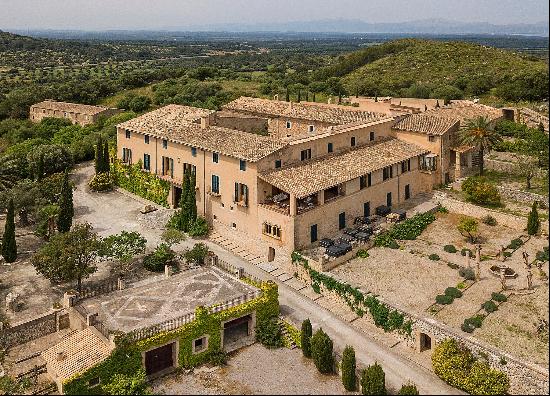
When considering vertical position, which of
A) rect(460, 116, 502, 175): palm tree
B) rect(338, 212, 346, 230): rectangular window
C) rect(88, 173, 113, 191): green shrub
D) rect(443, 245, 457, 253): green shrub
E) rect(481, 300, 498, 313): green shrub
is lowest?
rect(481, 300, 498, 313): green shrub

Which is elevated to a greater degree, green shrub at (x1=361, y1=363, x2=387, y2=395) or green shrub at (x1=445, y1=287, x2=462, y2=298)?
green shrub at (x1=445, y1=287, x2=462, y2=298)

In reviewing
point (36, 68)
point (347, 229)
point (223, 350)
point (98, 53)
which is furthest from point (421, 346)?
point (98, 53)

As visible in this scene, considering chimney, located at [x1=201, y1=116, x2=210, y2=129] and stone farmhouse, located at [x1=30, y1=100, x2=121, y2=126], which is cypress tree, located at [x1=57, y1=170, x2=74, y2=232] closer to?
chimney, located at [x1=201, y1=116, x2=210, y2=129]

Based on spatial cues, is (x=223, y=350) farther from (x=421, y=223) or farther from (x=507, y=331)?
(x=421, y=223)

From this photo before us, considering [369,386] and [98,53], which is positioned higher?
[98,53]

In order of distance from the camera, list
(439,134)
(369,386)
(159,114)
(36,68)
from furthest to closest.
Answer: (36,68)
(159,114)
(439,134)
(369,386)

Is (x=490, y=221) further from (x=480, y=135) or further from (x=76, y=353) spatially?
(x=76, y=353)

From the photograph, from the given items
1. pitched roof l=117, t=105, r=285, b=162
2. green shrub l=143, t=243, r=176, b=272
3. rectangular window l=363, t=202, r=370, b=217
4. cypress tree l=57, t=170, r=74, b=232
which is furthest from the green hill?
cypress tree l=57, t=170, r=74, b=232

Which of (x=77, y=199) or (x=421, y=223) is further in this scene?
(x=77, y=199)
